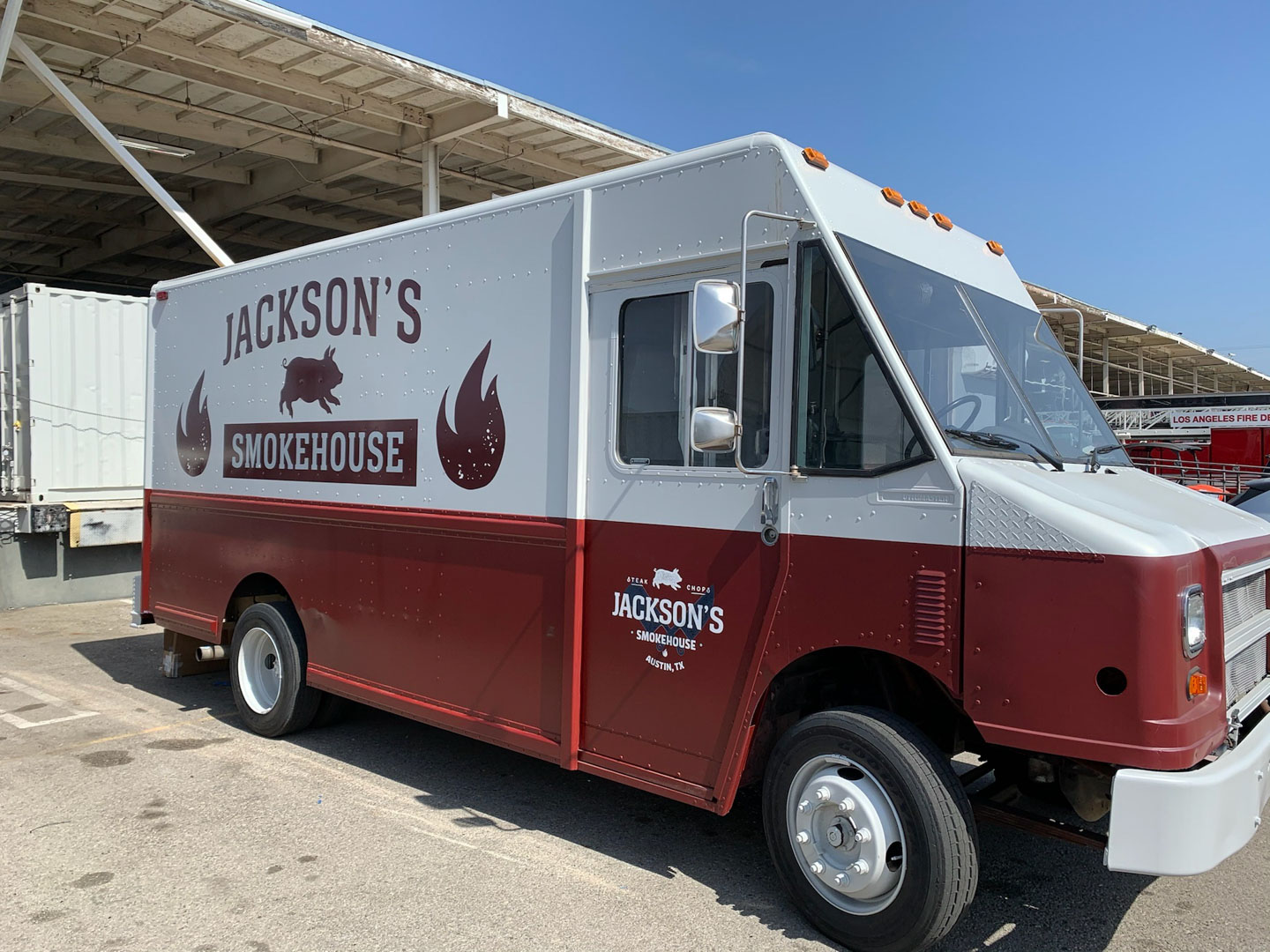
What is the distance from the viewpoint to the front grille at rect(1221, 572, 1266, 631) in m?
3.67

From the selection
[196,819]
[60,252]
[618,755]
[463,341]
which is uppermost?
[60,252]

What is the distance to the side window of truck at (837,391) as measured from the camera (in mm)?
3674

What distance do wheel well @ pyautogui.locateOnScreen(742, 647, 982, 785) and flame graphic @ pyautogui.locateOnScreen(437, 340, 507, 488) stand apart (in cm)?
188

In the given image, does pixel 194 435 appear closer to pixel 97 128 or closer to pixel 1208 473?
pixel 97 128

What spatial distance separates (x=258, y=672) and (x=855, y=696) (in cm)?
442

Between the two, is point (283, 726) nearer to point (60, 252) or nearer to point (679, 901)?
point (679, 901)

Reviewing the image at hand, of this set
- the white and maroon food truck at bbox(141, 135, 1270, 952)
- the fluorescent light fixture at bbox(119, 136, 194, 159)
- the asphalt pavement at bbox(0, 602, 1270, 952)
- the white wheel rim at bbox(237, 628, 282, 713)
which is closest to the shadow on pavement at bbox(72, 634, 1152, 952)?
the asphalt pavement at bbox(0, 602, 1270, 952)

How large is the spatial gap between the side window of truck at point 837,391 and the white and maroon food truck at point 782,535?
1cm

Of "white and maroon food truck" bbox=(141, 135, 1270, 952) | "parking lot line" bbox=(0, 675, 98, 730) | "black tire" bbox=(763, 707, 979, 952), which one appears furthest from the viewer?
"parking lot line" bbox=(0, 675, 98, 730)

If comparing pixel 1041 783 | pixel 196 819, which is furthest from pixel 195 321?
pixel 1041 783

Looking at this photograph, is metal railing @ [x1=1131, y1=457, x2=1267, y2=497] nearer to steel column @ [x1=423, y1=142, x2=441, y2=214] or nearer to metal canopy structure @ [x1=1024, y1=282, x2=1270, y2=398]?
metal canopy structure @ [x1=1024, y1=282, x2=1270, y2=398]

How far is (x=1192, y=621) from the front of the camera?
3.25m

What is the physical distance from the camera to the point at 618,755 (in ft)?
14.7

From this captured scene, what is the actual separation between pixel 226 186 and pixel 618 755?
1512cm
